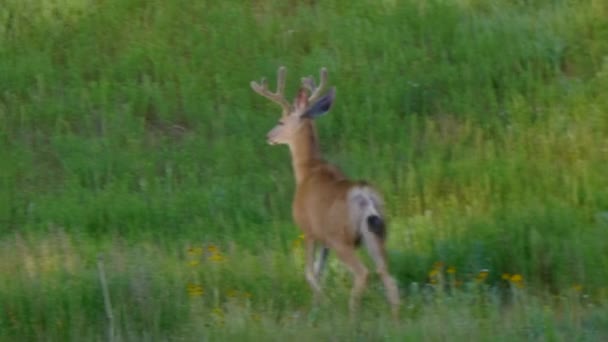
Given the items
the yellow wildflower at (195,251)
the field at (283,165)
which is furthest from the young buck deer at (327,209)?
the yellow wildflower at (195,251)

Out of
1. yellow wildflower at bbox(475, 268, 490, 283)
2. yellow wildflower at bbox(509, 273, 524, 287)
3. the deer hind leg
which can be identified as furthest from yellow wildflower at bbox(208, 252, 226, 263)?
yellow wildflower at bbox(509, 273, 524, 287)

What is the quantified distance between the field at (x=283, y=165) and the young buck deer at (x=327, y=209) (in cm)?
19

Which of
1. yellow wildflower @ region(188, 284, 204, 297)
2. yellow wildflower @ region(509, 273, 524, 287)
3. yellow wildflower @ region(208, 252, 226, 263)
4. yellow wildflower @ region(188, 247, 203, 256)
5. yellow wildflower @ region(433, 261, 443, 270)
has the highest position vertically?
yellow wildflower @ region(188, 247, 203, 256)

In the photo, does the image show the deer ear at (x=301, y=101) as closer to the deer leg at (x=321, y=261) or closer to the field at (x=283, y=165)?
the field at (x=283, y=165)

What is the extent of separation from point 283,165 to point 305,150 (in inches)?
84.8

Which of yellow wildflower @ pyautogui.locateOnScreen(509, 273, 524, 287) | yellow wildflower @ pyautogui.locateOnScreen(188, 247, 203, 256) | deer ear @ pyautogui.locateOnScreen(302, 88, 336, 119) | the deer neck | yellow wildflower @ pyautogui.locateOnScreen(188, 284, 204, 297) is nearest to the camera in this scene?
yellow wildflower @ pyautogui.locateOnScreen(188, 284, 204, 297)

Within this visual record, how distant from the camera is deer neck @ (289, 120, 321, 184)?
11.2 m

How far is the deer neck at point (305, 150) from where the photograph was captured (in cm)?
1118

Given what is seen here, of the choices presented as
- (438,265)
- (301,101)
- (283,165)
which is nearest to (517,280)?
(438,265)

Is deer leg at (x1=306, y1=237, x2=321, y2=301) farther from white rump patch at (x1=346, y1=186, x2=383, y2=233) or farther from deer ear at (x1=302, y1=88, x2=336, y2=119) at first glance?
deer ear at (x1=302, y1=88, x2=336, y2=119)

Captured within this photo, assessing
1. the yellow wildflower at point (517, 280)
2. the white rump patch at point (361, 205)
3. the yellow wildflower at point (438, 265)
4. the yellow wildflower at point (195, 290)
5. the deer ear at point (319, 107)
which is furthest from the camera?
the deer ear at point (319, 107)

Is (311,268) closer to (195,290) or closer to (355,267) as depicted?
(355,267)

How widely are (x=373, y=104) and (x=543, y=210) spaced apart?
10.6 ft

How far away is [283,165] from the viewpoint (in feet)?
44.1
